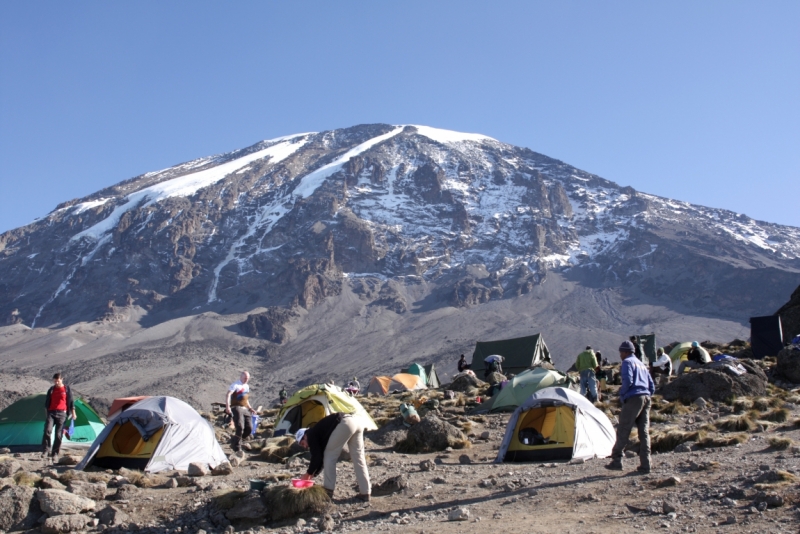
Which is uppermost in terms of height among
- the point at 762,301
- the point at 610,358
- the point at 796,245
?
the point at 796,245

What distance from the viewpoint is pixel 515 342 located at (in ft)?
106

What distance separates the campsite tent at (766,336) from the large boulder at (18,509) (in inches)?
871

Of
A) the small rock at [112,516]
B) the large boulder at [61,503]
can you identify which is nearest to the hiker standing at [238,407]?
the large boulder at [61,503]

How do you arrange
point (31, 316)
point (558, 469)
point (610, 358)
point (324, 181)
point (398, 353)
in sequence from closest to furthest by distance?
point (558, 469) < point (610, 358) < point (398, 353) < point (31, 316) < point (324, 181)

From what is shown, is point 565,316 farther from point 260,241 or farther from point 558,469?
point 558,469

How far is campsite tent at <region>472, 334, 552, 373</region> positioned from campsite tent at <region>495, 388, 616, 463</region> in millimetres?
19897

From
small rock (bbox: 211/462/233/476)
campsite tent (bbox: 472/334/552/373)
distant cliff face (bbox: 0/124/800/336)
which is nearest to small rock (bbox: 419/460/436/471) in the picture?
small rock (bbox: 211/462/233/476)

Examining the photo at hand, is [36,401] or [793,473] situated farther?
[36,401]

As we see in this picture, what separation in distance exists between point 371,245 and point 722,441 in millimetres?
135619

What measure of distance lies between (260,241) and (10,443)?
5620 inches

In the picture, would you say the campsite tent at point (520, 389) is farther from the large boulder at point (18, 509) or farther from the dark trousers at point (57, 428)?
the large boulder at point (18, 509)

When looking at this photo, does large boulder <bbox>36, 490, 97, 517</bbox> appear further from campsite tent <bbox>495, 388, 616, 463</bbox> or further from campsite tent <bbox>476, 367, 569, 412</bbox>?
campsite tent <bbox>476, 367, 569, 412</bbox>

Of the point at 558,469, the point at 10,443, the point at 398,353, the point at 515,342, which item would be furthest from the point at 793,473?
the point at 398,353

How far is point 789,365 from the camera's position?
671 inches
